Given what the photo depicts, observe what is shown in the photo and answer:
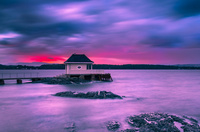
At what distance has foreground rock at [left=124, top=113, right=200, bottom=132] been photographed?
8.61 meters

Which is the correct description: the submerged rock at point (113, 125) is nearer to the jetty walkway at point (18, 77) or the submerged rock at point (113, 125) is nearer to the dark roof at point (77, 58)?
the dark roof at point (77, 58)

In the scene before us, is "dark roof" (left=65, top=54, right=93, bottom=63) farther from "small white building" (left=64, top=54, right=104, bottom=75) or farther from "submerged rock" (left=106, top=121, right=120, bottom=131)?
"submerged rock" (left=106, top=121, right=120, bottom=131)

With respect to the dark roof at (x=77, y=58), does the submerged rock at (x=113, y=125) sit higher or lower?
lower

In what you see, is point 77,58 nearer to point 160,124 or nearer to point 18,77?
point 160,124

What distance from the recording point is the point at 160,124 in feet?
29.8

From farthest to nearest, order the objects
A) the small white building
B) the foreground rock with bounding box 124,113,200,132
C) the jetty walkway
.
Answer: the jetty walkway, the small white building, the foreground rock with bounding box 124,113,200,132

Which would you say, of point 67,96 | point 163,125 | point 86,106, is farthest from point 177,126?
point 67,96

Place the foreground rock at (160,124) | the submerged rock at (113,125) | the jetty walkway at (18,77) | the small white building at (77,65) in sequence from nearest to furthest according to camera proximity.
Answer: the foreground rock at (160,124) → the submerged rock at (113,125) → the small white building at (77,65) → the jetty walkway at (18,77)

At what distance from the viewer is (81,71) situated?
34000 millimetres

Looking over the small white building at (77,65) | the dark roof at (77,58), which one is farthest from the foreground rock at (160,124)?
the dark roof at (77,58)

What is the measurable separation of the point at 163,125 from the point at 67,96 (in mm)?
10621

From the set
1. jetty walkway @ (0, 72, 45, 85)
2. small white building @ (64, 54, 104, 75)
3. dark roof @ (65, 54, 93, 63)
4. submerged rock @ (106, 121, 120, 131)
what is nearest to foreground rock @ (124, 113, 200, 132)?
submerged rock @ (106, 121, 120, 131)

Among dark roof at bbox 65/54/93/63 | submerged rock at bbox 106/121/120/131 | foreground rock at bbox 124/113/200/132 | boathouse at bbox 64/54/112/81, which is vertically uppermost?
dark roof at bbox 65/54/93/63

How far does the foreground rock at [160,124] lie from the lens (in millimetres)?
8609
